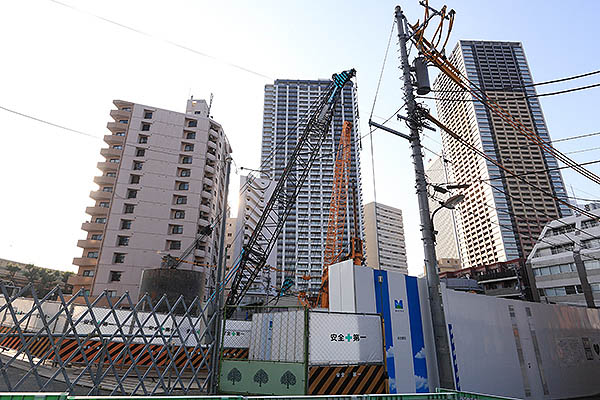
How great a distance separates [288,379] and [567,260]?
181 ft

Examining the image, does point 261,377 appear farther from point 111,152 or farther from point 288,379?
point 111,152

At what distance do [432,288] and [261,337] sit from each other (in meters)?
5.03

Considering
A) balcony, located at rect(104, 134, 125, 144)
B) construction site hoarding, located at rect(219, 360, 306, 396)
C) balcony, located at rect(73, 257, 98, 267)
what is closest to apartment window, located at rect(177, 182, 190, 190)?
balcony, located at rect(104, 134, 125, 144)

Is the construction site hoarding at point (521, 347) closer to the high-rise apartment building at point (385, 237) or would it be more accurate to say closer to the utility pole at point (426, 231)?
the utility pole at point (426, 231)

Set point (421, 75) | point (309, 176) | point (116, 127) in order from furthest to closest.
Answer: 1. point (309, 176)
2. point (116, 127)
3. point (421, 75)

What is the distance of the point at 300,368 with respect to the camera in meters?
7.18

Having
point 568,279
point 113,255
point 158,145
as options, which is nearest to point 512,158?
point 568,279

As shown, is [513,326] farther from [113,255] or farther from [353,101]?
[353,101]

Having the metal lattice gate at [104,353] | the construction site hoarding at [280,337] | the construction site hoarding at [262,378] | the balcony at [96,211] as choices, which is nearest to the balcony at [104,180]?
the balcony at [96,211]

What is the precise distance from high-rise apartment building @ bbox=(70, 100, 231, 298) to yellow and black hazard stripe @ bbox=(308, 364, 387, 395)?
37.1m

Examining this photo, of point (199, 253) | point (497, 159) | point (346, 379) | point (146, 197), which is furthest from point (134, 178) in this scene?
point (497, 159)

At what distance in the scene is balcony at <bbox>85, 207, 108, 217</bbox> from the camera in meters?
41.8

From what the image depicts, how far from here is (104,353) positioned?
28.3 feet

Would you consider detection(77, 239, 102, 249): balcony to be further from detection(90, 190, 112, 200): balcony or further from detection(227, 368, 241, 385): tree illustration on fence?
detection(227, 368, 241, 385): tree illustration on fence
